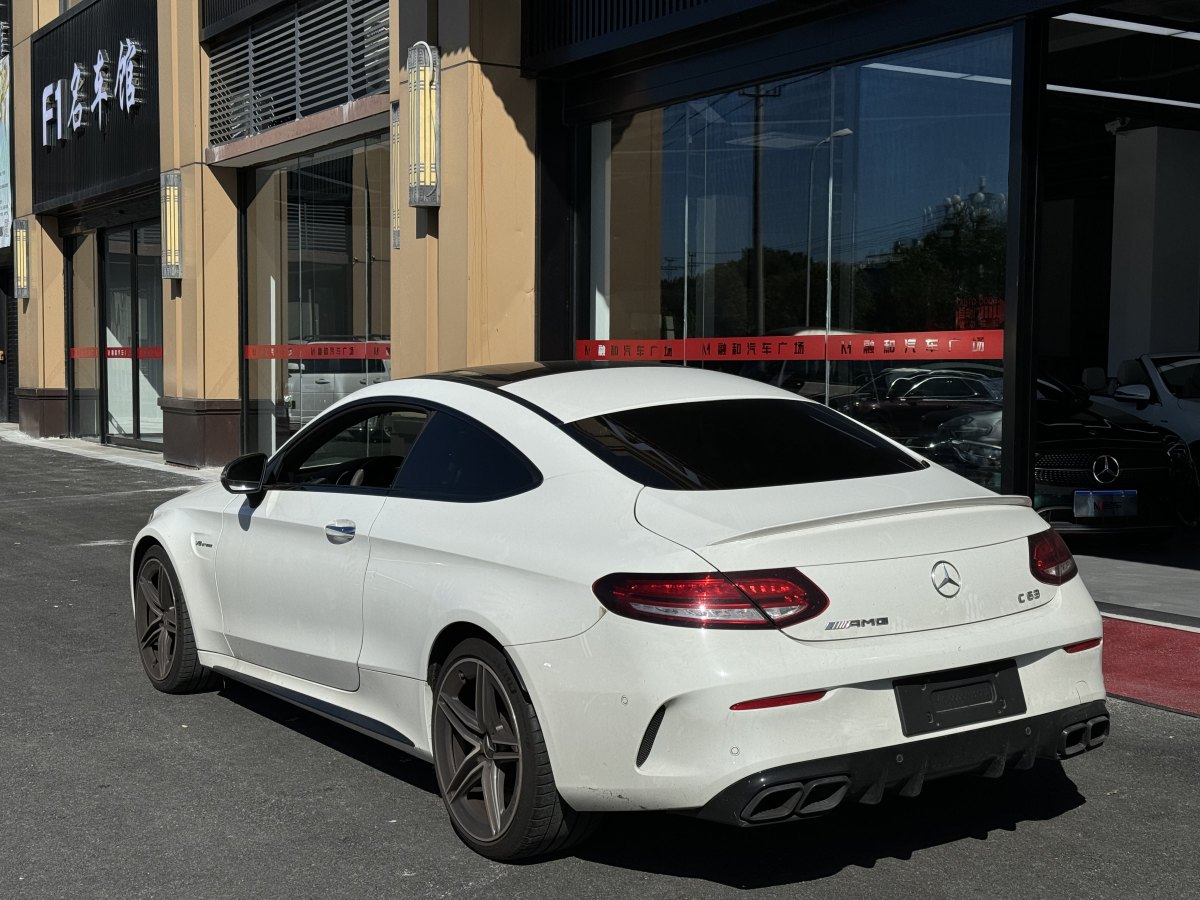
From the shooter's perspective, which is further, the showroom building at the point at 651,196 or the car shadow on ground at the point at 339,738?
the showroom building at the point at 651,196

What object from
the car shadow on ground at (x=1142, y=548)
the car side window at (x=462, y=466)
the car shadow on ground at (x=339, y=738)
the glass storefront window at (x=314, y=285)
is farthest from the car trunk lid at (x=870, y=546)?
the glass storefront window at (x=314, y=285)

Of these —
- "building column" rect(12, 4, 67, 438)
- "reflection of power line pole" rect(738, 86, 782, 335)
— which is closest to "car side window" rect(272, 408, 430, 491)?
"reflection of power line pole" rect(738, 86, 782, 335)

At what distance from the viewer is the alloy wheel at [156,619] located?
249 inches

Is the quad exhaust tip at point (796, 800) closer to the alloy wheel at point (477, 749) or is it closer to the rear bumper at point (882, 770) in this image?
the rear bumper at point (882, 770)

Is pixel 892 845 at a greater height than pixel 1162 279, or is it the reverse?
pixel 1162 279

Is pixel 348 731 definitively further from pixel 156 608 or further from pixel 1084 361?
pixel 1084 361

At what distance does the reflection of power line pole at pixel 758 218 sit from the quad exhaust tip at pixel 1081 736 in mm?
7159

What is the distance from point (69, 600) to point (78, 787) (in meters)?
4.04

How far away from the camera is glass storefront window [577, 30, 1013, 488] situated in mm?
9469

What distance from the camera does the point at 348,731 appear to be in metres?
5.86

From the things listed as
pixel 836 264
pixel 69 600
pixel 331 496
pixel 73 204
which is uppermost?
pixel 73 204

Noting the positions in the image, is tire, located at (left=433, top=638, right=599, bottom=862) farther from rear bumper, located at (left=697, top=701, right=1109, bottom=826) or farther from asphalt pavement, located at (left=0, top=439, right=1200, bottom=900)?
rear bumper, located at (left=697, top=701, right=1109, bottom=826)

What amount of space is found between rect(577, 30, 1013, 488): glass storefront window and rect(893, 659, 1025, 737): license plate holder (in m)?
5.54

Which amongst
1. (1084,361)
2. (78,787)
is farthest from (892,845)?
(1084,361)
